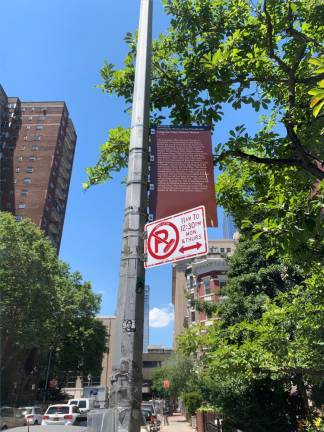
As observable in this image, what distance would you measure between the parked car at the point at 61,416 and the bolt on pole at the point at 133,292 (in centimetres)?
2353

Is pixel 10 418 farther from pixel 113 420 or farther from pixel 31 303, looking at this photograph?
pixel 113 420

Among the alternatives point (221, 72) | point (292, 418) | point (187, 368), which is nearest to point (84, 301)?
point (187, 368)

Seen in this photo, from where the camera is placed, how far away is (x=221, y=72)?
6598 millimetres

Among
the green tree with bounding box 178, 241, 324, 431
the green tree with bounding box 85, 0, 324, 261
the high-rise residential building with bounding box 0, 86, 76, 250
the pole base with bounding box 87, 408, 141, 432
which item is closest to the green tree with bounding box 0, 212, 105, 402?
the green tree with bounding box 178, 241, 324, 431

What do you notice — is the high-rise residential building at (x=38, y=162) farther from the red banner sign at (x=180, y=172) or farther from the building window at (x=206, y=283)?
the red banner sign at (x=180, y=172)

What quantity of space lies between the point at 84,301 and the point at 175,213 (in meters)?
50.7

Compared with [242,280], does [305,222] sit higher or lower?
lower

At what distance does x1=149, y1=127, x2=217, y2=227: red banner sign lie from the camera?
412cm

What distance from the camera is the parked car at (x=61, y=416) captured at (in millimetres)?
24370

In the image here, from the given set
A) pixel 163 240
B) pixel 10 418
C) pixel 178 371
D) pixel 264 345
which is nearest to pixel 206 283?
pixel 178 371

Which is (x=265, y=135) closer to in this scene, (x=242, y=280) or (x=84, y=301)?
(x=242, y=280)

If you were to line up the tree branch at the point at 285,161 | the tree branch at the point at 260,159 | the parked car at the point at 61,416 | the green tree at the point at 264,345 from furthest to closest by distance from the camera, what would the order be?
the parked car at the point at 61,416, the green tree at the point at 264,345, the tree branch at the point at 260,159, the tree branch at the point at 285,161

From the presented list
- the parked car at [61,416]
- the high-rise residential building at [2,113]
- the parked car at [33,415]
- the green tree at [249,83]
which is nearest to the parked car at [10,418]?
the parked car at [33,415]

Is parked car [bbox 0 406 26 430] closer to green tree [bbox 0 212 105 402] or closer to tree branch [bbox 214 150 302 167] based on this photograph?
green tree [bbox 0 212 105 402]
